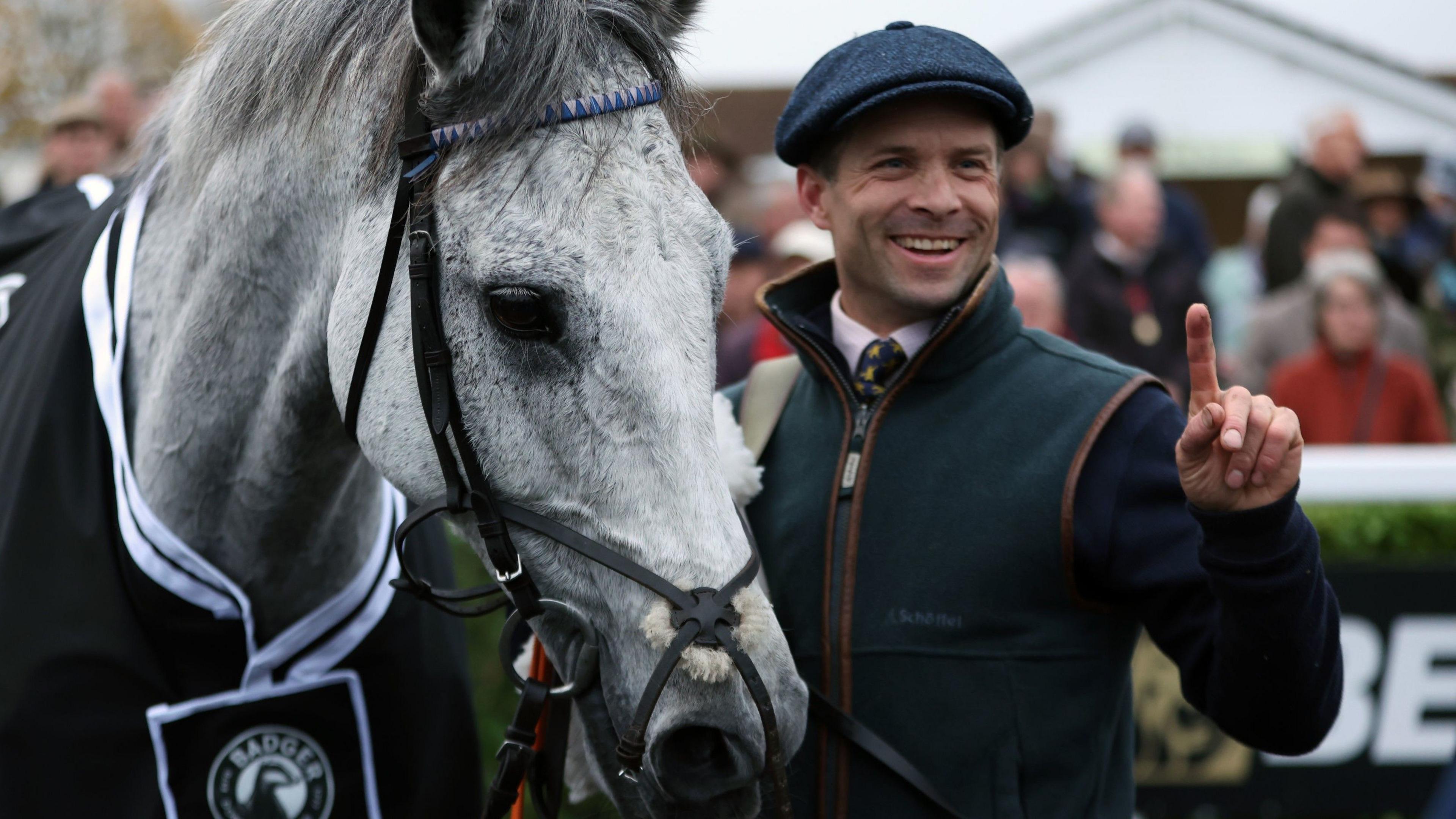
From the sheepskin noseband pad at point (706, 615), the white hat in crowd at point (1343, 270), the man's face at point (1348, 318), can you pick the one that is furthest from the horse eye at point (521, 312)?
the white hat in crowd at point (1343, 270)

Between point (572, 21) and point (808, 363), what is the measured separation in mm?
804

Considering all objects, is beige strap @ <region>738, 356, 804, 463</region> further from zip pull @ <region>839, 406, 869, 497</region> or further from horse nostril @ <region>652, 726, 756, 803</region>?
horse nostril @ <region>652, 726, 756, 803</region>

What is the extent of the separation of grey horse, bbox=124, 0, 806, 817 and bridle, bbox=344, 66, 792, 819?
0.07 feet

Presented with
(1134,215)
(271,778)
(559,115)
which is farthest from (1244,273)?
(271,778)

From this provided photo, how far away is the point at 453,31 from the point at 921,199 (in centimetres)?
86

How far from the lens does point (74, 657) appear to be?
2275 mm

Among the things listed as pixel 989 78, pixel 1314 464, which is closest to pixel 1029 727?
pixel 989 78

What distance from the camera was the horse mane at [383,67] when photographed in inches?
79.7

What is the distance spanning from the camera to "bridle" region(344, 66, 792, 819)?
74.7 inches

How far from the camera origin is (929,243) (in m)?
2.39

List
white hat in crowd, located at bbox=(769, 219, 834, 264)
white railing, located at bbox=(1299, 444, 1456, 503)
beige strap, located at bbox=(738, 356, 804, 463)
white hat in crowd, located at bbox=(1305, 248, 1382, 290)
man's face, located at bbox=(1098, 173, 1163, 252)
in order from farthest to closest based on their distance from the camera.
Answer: man's face, located at bbox=(1098, 173, 1163, 252) → white hat in crowd, located at bbox=(1305, 248, 1382, 290) → white hat in crowd, located at bbox=(769, 219, 834, 264) → white railing, located at bbox=(1299, 444, 1456, 503) → beige strap, located at bbox=(738, 356, 804, 463)

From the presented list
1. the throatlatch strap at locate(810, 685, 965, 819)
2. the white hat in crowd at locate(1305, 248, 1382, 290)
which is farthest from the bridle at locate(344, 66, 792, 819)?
the white hat in crowd at locate(1305, 248, 1382, 290)

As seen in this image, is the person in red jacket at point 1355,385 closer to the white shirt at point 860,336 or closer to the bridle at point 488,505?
the white shirt at point 860,336

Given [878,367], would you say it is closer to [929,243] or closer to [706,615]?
[929,243]
